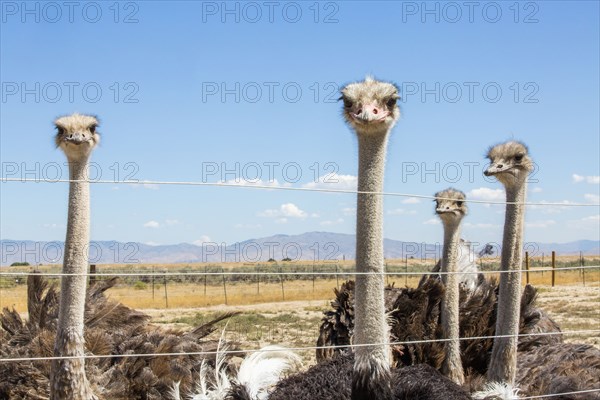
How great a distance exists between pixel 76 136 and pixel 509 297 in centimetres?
269

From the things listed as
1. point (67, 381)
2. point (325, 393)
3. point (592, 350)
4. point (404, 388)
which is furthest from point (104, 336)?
point (592, 350)

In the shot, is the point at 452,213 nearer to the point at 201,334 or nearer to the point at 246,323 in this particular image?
the point at 201,334

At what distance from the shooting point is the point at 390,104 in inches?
150

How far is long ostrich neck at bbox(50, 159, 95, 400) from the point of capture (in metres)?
4.39

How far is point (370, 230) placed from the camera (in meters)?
3.61

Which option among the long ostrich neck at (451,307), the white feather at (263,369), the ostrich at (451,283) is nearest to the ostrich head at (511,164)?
the ostrich at (451,283)

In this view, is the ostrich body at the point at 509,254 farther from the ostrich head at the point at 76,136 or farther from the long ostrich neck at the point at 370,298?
the ostrich head at the point at 76,136

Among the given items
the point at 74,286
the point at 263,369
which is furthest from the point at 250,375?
the point at 74,286

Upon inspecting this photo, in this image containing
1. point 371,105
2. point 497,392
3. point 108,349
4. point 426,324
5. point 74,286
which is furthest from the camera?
point 426,324

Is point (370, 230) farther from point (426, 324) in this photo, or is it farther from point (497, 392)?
point (426, 324)

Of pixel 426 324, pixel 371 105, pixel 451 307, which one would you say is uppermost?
pixel 371 105

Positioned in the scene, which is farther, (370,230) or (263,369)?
(263,369)

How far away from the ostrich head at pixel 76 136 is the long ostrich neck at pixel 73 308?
279 millimetres

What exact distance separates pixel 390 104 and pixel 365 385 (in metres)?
1.27
